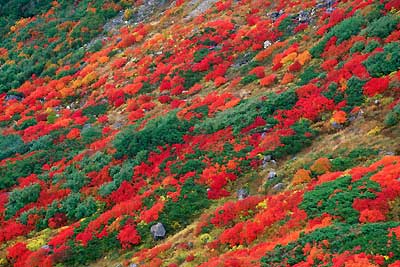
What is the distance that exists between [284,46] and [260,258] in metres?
21.3

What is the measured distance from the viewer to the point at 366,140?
20.1m

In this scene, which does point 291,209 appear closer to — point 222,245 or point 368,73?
point 222,245

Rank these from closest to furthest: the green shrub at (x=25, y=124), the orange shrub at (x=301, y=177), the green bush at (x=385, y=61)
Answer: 1. the orange shrub at (x=301, y=177)
2. the green bush at (x=385, y=61)
3. the green shrub at (x=25, y=124)

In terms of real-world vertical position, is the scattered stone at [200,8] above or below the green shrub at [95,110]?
above

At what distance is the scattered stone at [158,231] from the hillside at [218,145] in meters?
0.06

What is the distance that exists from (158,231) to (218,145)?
6.33 m

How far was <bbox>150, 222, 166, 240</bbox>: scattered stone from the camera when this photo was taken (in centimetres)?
2038

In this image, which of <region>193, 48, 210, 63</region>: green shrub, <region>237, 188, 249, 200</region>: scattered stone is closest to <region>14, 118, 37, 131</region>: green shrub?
<region>193, 48, 210, 63</region>: green shrub

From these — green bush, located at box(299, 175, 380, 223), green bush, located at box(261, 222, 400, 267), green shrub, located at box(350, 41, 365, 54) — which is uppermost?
green bush, located at box(261, 222, 400, 267)

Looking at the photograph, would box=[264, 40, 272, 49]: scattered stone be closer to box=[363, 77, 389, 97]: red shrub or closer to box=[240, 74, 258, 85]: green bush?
box=[240, 74, 258, 85]: green bush

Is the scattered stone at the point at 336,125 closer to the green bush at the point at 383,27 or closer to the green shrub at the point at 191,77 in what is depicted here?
the green bush at the point at 383,27

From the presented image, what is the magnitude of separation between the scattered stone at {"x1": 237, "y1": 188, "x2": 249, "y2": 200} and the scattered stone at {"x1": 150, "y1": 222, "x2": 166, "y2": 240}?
358 cm

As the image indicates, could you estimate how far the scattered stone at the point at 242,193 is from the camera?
20.5m

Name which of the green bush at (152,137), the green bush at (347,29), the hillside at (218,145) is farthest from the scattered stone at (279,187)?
the green bush at (347,29)
